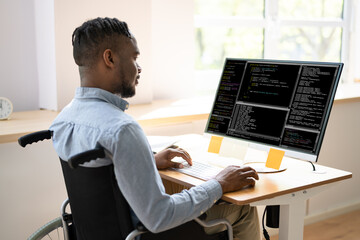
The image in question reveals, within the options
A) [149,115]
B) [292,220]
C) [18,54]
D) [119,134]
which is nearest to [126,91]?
[119,134]

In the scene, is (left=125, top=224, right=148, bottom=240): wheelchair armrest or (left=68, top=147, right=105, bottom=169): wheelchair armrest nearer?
(left=68, top=147, right=105, bottom=169): wheelchair armrest

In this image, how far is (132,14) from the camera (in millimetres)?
2811

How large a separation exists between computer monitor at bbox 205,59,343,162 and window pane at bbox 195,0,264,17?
1604mm

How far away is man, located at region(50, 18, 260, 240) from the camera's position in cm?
131

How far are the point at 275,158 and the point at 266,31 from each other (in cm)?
229

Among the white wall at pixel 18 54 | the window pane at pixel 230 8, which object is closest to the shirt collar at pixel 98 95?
the white wall at pixel 18 54

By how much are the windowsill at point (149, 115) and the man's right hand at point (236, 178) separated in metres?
0.90

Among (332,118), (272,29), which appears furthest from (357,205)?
(272,29)

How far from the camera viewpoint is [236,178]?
62.6 inches

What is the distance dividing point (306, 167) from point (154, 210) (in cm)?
77

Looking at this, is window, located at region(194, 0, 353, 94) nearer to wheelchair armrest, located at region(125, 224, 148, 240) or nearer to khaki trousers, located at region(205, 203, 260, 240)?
khaki trousers, located at region(205, 203, 260, 240)

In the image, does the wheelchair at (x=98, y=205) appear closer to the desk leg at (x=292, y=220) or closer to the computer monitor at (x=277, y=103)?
the desk leg at (x=292, y=220)

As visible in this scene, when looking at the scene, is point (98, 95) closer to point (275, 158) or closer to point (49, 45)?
point (275, 158)

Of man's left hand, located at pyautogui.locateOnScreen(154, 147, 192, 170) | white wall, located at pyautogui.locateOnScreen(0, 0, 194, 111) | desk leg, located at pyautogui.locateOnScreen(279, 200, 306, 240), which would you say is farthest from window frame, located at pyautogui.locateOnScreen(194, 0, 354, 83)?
desk leg, located at pyautogui.locateOnScreen(279, 200, 306, 240)
